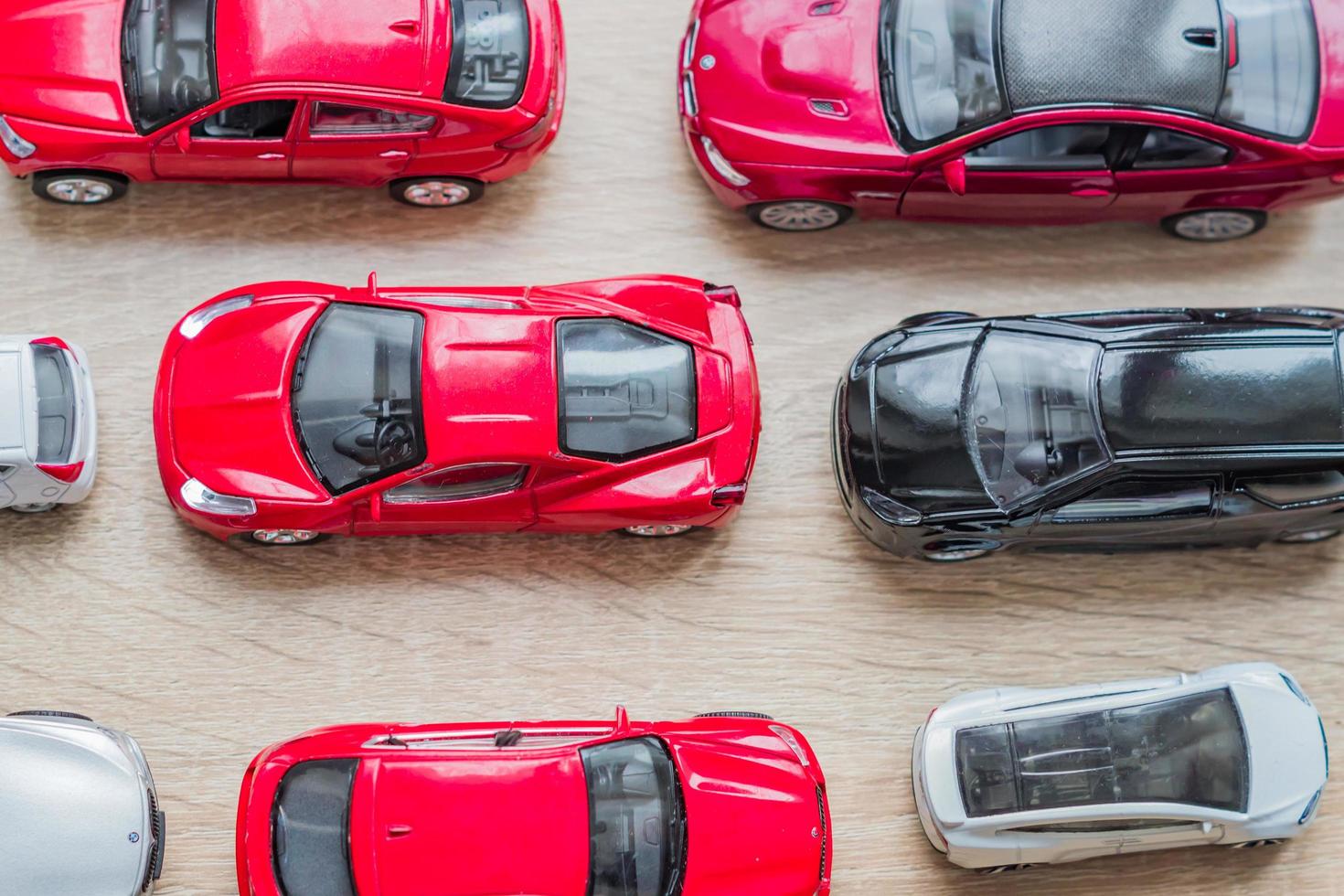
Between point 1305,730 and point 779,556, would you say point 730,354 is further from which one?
point 1305,730

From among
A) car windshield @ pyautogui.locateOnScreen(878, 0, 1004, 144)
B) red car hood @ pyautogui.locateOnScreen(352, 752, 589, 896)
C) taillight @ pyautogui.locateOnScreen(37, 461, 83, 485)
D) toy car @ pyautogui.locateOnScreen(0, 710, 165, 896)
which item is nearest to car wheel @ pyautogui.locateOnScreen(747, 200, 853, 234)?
car windshield @ pyautogui.locateOnScreen(878, 0, 1004, 144)

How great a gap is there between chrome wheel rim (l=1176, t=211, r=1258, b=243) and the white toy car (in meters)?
2.53

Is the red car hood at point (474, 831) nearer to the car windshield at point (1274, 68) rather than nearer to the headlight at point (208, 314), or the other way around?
the headlight at point (208, 314)

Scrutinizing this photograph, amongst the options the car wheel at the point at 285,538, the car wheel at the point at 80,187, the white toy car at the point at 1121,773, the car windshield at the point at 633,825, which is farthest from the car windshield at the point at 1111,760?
the car wheel at the point at 80,187

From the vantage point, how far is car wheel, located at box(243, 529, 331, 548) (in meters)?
6.99

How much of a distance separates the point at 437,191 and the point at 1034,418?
3.43m

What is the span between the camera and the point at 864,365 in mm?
7066

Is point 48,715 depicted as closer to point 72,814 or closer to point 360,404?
point 72,814

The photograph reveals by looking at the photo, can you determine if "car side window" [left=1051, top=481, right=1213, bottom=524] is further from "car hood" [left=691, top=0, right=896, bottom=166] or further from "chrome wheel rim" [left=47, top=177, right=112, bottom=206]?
"chrome wheel rim" [left=47, top=177, right=112, bottom=206]

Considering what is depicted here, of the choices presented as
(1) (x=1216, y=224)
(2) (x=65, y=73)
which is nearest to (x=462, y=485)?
(2) (x=65, y=73)

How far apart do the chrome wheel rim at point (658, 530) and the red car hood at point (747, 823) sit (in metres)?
1.14

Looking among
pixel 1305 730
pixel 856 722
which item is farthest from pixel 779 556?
pixel 1305 730

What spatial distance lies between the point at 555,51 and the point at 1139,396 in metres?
3.53

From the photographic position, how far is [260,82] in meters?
6.84
